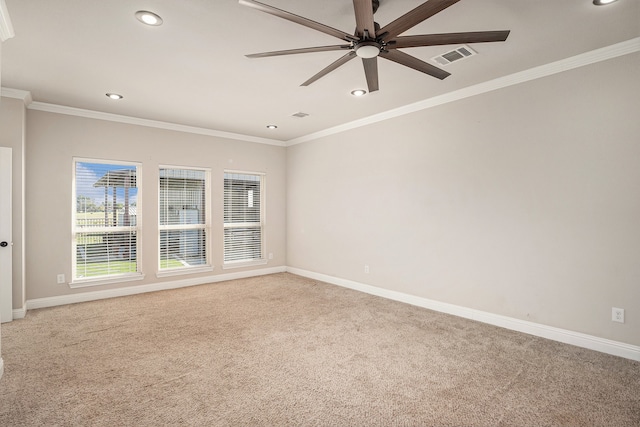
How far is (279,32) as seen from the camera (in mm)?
2629

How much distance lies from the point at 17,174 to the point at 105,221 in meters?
1.24

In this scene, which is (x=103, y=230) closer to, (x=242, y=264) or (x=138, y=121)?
(x=138, y=121)

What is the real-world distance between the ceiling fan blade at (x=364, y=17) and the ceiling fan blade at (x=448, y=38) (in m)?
0.21

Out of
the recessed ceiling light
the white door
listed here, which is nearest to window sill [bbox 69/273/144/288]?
the white door

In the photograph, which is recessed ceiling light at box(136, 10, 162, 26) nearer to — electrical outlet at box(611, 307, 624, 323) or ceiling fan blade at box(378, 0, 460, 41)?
ceiling fan blade at box(378, 0, 460, 41)

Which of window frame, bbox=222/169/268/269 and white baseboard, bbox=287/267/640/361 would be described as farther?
A: window frame, bbox=222/169/268/269

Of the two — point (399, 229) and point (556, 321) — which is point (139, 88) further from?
point (556, 321)

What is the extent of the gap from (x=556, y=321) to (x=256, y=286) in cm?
418

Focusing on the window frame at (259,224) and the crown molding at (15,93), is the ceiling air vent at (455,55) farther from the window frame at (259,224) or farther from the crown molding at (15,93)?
the crown molding at (15,93)

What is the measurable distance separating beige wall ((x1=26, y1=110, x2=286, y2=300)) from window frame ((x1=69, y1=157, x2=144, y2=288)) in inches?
2.6

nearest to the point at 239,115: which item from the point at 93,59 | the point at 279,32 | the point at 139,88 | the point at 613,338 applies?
the point at 139,88

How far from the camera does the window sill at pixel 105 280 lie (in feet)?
15.2

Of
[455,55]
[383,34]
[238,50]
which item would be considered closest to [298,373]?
[383,34]

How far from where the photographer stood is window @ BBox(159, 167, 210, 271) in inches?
215
